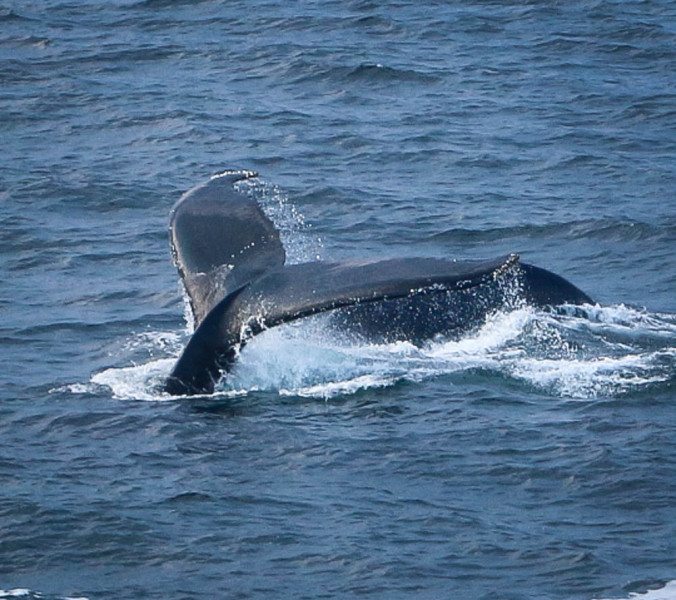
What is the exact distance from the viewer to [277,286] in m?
10.8

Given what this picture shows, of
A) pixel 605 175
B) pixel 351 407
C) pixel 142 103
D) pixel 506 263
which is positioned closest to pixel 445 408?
pixel 351 407

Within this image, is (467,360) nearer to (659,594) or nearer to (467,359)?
(467,359)

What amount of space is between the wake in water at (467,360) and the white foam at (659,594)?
2930 mm

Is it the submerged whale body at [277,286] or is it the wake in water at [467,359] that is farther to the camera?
the wake in water at [467,359]

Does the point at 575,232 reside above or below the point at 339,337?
below

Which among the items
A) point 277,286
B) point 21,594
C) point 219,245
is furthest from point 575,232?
point 21,594

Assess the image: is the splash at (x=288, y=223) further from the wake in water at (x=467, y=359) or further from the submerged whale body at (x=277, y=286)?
the submerged whale body at (x=277, y=286)

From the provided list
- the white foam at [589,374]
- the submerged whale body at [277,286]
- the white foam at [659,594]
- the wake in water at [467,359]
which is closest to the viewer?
the white foam at [659,594]

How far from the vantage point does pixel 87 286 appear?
15859 millimetres

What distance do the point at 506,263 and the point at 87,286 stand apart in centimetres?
691

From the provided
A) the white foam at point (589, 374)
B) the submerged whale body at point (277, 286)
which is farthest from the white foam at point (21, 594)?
the white foam at point (589, 374)

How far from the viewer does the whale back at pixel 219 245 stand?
11.7 metres

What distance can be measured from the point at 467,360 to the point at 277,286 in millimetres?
2476

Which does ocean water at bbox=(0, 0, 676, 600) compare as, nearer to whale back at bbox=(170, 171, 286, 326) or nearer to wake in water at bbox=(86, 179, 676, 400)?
wake in water at bbox=(86, 179, 676, 400)
